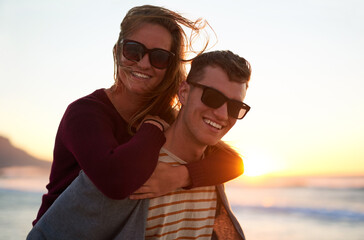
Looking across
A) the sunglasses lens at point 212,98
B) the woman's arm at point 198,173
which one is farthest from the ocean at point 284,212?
the sunglasses lens at point 212,98

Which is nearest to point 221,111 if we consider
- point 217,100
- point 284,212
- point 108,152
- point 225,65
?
point 217,100

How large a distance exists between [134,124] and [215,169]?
85 centimetres

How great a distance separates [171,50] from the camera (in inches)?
141

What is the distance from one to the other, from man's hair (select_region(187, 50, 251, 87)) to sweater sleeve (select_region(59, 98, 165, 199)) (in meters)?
0.62

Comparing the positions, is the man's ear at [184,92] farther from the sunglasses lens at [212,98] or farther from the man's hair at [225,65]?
the sunglasses lens at [212,98]

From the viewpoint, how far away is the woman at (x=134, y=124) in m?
2.52

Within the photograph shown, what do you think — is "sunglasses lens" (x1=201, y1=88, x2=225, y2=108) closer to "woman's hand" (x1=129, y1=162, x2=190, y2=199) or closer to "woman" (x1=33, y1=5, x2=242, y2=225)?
"woman" (x1=33, y1=5, x2=242, y2=225)

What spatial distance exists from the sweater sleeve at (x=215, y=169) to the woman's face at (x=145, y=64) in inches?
34.2

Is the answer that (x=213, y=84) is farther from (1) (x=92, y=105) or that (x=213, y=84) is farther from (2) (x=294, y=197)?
(2) (x=294, y=197)

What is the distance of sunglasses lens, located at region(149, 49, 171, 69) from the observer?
3.44 m

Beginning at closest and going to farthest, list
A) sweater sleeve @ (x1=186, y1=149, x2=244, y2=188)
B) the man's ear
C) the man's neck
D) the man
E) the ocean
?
1. the man
2. sweater sleeve @ (x1=186, y1=149, x2=244, y2=188)
3. the man's neck
4. the man's ear
5. the ocean

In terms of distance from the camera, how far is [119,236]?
8.90 ft

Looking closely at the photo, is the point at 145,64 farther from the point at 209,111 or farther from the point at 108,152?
the point at 108,152

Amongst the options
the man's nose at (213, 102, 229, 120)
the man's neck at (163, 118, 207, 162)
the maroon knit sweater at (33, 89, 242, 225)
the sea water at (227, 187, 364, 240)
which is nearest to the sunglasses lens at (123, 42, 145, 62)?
the maroon knit sweater at (33, 89, 242, 225)
